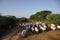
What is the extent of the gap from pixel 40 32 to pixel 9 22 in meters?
2.72

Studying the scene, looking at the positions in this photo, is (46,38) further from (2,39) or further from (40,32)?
(2,39)

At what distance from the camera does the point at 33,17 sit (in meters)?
17.5

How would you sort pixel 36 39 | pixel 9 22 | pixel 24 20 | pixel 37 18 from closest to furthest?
1. pixel 36 39
2. pixel 9 22
3. pixel 24 20
4. pixel 37 18

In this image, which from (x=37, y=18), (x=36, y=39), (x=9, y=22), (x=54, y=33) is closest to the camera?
(x=36, y=39)

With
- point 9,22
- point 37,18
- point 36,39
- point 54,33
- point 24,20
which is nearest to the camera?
point 36,39

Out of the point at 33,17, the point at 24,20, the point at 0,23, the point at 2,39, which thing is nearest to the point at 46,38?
the point at 2,39

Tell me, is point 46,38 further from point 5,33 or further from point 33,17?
point 33,17

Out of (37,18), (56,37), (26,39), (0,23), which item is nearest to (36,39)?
(26,39)

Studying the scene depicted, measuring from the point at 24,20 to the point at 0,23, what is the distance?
5.33 metres

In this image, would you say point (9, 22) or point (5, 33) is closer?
point (5, 33)

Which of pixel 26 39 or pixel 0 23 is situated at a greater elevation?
pixel 0 23

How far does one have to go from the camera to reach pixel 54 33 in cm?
1027

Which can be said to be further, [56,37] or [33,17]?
[33,17]

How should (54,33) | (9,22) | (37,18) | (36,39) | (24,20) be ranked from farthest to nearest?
(37,18) < (24,20) < (9,22) < (54,33) < (36,39)
